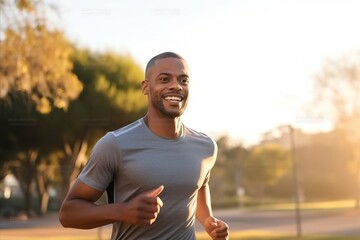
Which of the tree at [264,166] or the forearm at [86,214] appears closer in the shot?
the forearm at [86,214]

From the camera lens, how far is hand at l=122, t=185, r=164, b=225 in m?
2.42

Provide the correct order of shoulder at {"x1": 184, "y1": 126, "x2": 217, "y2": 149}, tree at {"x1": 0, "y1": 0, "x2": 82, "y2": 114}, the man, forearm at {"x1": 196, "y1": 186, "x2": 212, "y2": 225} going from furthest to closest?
tree at {"x1": 0, "y1": 0, "x2": 82, "y2": 114} → forearm at {"x1": 196, "y1": 186, "x2": 212, "y2": 225} → shoulder at {"x1": 184, "y1": 126, "x2": 217, "y2": 149} → the man

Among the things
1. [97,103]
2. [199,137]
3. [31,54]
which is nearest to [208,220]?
[199,137]

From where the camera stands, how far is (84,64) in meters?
37.9

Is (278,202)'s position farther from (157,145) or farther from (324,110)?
(157,145)

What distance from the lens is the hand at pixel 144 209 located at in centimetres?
242

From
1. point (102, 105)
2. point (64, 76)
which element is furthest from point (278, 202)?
point (64, 76)

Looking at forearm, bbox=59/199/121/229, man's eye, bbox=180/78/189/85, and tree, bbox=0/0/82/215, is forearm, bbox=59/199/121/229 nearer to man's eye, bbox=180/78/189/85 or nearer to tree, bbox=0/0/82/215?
man's eye, bbox=180/78/189/85

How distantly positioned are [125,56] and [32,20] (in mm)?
25853

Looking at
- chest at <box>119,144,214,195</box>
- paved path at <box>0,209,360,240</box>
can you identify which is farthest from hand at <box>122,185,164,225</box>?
paved path at <box>0,209,360,240</box>

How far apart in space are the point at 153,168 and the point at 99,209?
0.88 feet

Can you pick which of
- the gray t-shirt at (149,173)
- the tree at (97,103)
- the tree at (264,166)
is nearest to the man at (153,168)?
the gray t-shirt at (149,173)

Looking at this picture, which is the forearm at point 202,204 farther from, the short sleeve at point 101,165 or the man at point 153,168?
the short sleeve at point 101,165

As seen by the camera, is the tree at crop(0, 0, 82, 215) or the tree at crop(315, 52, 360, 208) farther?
the tree at crop(315, 52, 360, 208)
